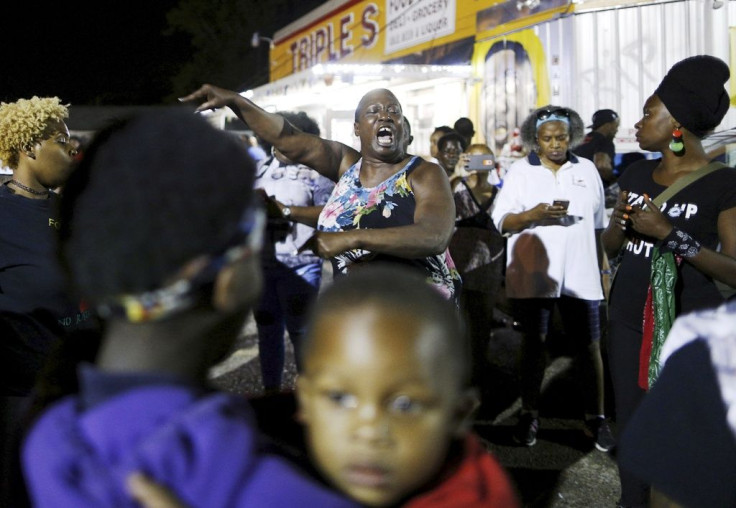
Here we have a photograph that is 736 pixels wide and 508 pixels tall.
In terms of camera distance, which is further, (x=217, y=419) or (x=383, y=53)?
(x=383, y=53)

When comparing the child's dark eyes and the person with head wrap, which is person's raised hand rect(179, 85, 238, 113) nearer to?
the person with head wrap

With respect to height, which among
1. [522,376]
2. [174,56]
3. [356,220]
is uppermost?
[174,56]

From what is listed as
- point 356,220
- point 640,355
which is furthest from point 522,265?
point 356,220

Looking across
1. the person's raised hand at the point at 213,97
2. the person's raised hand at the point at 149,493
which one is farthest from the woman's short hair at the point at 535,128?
the person's raised hand at the point at 149,493

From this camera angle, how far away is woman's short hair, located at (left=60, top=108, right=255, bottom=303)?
38.5 inches

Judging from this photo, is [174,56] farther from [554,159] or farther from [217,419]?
[217,419]

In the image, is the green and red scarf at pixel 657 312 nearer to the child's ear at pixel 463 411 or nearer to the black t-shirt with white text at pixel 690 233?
the black t-shirt with white text at pixel 690 233

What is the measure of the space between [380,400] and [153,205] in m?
0.42

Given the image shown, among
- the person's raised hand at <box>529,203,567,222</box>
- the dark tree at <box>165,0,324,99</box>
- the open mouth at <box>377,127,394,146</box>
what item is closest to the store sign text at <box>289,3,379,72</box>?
the dark tree at <box>165,0,324,99</box>

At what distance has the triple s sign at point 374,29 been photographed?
12969 millimetres

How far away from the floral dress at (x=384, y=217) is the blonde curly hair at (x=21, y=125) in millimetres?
1302

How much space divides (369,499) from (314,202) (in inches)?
171

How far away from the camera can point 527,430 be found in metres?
4.64

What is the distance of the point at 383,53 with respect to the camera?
15641mm
